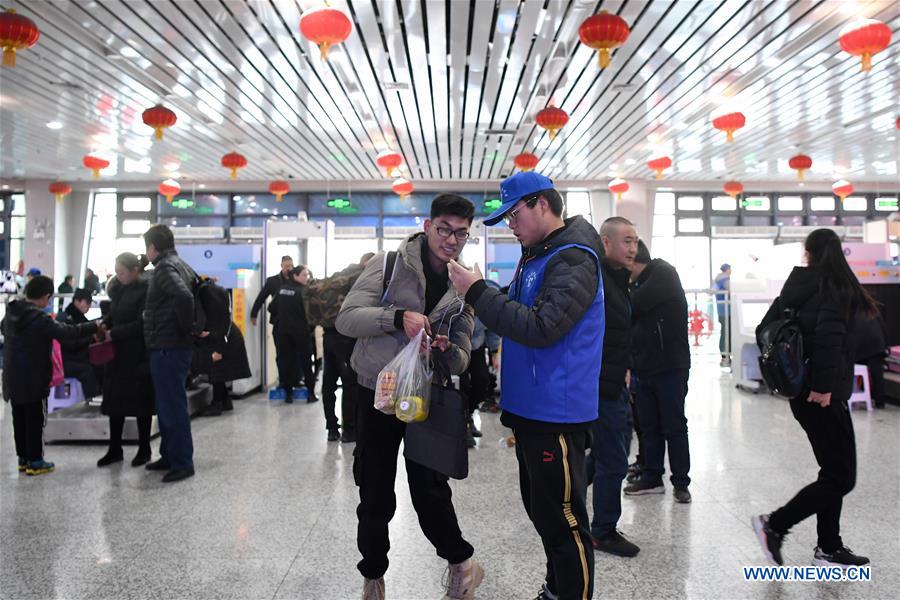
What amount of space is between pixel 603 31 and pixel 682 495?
3.98 meters

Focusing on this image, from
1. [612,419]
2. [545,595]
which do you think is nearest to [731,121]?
[612,419]

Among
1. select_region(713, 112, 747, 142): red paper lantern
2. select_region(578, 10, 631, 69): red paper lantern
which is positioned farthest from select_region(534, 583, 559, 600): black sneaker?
select_region(713, 112, 747, 142): red paper lantern

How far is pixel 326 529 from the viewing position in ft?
10.5

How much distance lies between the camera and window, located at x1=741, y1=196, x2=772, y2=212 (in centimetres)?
1809

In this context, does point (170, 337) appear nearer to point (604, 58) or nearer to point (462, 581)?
point (462, 581)

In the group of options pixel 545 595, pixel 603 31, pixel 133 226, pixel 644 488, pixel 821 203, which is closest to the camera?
pixel 545 595

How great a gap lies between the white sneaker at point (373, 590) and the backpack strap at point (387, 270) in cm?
108

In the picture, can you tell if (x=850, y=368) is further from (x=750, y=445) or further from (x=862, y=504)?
(x=750, y=445)

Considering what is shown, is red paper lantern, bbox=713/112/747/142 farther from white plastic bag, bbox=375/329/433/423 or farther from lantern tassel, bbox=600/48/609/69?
white plastic bag, bbox=375/329/433/423

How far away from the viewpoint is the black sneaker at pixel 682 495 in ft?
11.8

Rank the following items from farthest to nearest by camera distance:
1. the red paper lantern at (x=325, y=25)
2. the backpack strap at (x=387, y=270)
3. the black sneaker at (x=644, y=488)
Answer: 1. the red paper lantern at (x=325, y=25)
2. the black sneaker at (x=644, y=488)
3. the backpack strap at (x=387, y=270)

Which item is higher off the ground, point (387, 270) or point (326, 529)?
point (387, 270)

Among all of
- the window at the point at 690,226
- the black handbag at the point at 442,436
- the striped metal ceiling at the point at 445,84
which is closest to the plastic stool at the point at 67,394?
the striped metal ceiling at the point at 445,84

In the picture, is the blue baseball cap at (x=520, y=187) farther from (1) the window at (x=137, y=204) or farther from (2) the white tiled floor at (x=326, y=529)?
(1) the window at (x=137, y=204)
